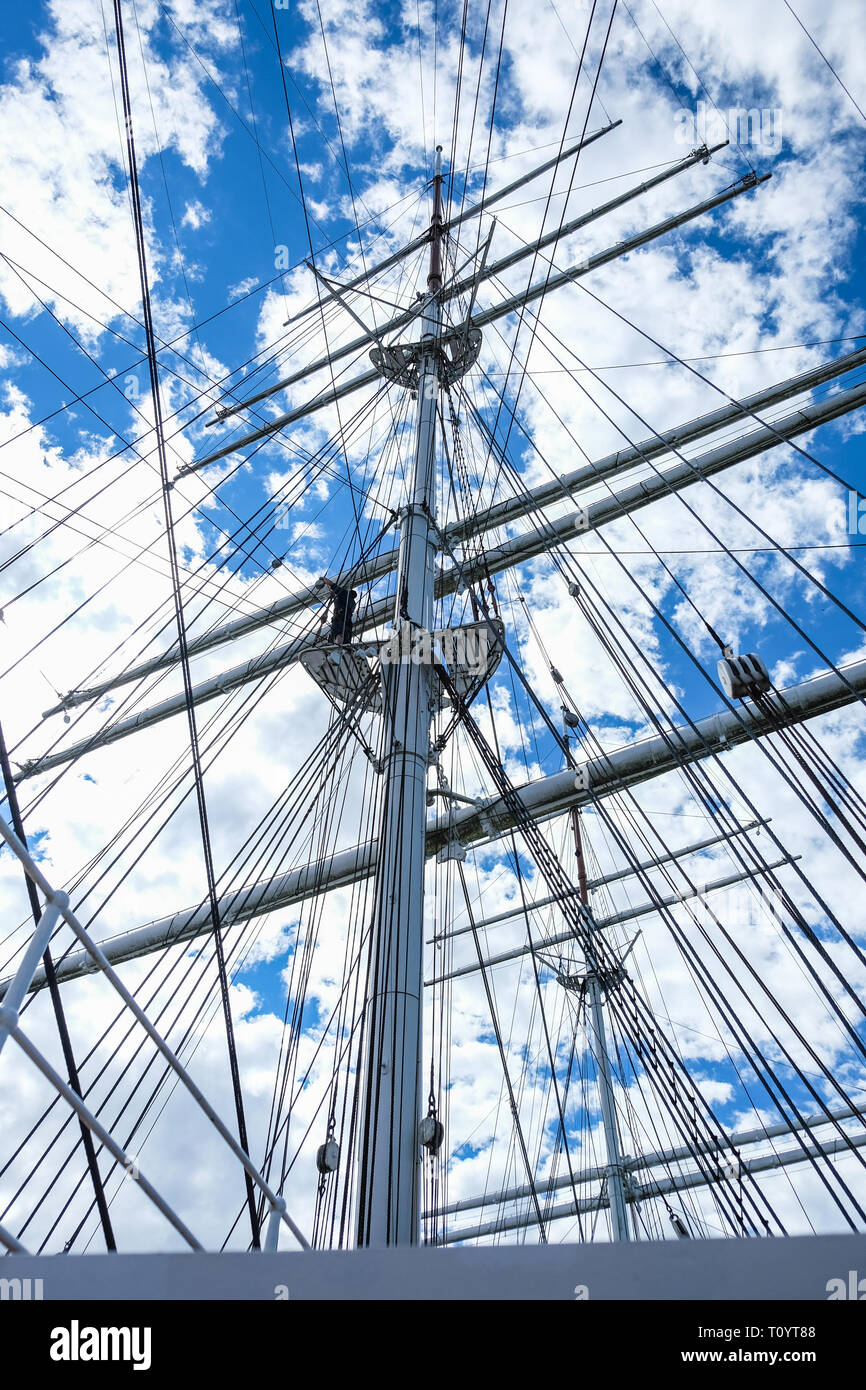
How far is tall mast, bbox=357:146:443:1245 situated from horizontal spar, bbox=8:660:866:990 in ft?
10.9

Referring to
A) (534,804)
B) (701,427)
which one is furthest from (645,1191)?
(701,427)

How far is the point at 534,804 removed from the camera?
11.5m

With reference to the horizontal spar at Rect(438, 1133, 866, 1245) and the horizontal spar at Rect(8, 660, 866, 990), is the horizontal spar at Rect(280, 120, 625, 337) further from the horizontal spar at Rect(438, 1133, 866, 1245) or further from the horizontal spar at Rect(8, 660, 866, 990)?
the horizontal spar at Rect(438, 1133, 866, 1245)

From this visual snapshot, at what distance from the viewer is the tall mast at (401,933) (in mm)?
4727

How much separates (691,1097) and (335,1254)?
196 inches

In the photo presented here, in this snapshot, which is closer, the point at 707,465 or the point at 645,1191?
the point at 707,465

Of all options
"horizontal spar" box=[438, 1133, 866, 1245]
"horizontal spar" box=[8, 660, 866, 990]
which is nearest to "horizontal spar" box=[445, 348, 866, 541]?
"horizontal spar" box=[8, 660, 866, 990]

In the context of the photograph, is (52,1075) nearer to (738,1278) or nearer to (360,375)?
(738,1278)

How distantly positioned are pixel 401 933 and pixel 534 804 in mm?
5968

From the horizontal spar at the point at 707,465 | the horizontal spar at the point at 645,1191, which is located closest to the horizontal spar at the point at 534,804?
the horizontal spar at the point at 707,465

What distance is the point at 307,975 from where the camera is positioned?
8508 mm

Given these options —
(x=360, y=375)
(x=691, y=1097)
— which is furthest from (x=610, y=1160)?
(x=360, y=375)

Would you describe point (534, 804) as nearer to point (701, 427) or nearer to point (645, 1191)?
point (701, 427)
